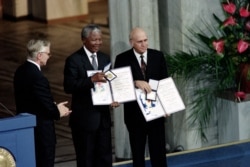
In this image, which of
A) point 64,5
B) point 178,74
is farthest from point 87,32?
point 64,5

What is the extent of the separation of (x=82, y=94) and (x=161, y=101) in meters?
0.86

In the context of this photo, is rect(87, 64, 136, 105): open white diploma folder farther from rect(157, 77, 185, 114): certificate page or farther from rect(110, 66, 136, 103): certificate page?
rect(157, 77, 185, 114): certificate page

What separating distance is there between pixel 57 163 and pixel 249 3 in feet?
9.83

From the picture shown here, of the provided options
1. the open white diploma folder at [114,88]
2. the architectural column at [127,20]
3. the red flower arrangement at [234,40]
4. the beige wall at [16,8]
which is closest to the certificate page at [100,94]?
the open white diploma folder at [114,88]

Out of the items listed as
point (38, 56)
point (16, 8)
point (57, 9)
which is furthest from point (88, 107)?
point (16, 8)

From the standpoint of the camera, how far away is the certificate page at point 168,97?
1097cm

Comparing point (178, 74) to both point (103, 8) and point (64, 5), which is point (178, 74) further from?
point (103, 8)

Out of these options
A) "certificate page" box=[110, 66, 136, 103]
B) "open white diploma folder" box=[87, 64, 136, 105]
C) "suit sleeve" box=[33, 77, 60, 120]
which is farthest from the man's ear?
"certificate page" box=[110, 66, 136, 103]

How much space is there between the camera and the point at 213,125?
12836 mm

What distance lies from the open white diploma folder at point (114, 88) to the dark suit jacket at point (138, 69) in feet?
0.55

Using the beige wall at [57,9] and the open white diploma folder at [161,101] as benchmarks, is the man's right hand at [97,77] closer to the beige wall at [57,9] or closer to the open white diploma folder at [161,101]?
the open white diploma folder at [161,101]

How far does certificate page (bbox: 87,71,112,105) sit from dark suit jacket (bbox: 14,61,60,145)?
1.77 ft

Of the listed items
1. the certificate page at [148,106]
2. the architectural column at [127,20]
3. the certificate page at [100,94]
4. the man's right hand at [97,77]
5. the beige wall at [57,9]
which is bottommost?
the certificate page at [148,106]

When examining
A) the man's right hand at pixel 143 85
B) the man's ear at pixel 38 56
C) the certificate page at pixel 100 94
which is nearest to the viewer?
the man's ear at pixel 38 56
